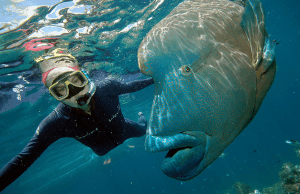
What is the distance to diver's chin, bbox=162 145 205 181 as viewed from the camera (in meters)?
→ 1.26

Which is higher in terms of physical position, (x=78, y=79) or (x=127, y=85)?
(x=78, y=79)

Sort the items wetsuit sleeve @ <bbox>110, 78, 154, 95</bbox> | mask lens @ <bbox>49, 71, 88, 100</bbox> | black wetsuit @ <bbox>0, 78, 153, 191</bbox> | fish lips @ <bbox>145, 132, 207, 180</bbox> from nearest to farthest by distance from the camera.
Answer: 1. fish lips @ <bbox>145, 132, 207, 180</bbox>
2. black wetsuit @ <bbox>0, 78, 153, 191</bbox>
3. mask lens @ <bbox>49, 71, 88, 100</bbox>
4. wetsuit sleeve @ <bbox>110, 78, 154, 95</bbox>

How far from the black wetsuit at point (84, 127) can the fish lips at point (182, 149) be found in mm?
2295

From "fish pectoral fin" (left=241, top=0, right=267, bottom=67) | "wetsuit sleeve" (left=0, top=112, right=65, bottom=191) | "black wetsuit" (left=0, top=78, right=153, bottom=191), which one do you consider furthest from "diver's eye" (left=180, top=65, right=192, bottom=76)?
"wetsuit sleeve" (left=0, top=112, right=65, bottom=191)

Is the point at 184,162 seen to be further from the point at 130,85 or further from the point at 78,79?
the point at 130,85

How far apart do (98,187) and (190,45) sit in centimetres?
7480

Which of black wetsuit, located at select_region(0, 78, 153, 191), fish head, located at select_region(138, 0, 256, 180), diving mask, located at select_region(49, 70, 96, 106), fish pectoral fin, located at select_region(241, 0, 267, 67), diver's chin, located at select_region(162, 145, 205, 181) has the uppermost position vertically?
fish pectoral fin, located at select_region(241, 0, 267, 67)

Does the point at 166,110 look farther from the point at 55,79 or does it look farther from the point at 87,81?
the point at 55,79

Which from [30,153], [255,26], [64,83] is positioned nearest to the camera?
[255,26]

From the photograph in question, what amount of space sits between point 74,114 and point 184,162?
2699 millimetres

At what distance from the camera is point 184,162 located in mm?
1264

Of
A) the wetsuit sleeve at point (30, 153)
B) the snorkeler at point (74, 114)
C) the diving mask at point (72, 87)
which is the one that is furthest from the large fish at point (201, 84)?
the wetsuit sleeve at point (30, 153)

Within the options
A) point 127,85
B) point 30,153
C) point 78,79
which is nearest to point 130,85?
point 127,85

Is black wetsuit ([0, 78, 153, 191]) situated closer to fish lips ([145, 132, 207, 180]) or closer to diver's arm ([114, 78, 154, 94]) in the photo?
diver's arm ([114, 78, 154, 94])
